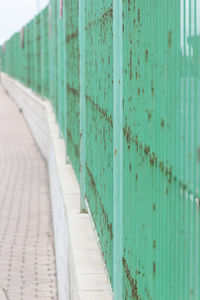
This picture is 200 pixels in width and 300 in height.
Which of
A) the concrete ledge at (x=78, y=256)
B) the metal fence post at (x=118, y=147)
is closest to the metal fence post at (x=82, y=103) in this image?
the concrete ledge at (x=78, y=256)

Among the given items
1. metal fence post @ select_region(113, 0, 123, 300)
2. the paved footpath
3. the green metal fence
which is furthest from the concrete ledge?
the paved footpath

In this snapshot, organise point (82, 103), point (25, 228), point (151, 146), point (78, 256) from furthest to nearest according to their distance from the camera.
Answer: point (25, 228), point (82, 103), point (78, 256), point (151, 146)

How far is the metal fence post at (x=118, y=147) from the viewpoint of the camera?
10.9 ft

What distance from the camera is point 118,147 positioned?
11.1 feet

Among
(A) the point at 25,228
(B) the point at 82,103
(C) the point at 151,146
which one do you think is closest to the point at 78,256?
(B) the point at 82,103

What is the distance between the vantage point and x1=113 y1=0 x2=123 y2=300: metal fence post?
331 centimetres

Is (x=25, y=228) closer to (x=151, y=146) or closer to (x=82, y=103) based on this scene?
(x=82, y=103)

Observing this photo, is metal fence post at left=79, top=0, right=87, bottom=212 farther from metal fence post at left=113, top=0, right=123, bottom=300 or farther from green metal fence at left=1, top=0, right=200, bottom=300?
metal fence post at left=113, top=0, right=123, bottom=300

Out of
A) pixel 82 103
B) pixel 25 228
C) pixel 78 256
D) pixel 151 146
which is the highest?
pixel 151 146

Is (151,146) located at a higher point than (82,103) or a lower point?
higher

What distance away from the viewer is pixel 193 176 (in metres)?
1.82

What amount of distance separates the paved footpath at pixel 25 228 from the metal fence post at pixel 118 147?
317 cm

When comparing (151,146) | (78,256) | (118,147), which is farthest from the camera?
(78,256)

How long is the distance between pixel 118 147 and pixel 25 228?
6.33 m
